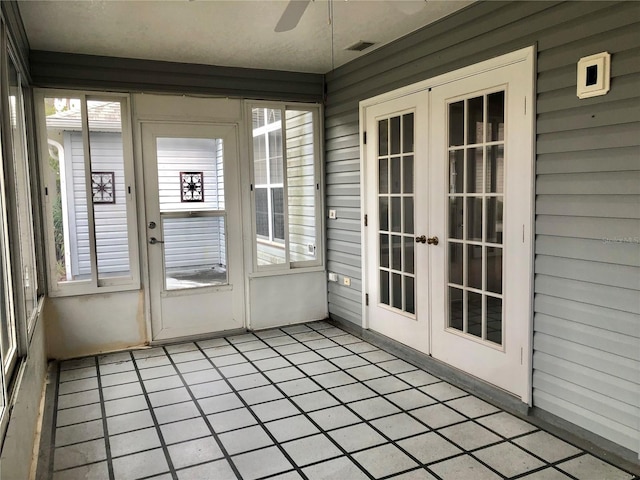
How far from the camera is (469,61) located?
10.6ft

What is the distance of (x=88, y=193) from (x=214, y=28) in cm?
176

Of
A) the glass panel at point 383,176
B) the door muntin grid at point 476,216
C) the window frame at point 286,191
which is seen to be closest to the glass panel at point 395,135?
the glass panel at point 383,176

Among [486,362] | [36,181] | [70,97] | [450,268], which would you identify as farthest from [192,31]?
[486,362]

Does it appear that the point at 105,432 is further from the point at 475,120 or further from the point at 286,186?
the point at 475,120

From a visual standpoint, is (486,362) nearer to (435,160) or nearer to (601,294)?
(601,294)

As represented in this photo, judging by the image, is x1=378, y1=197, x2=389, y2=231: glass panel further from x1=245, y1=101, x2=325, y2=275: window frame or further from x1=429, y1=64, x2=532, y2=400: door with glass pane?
x1=245, y1=101, x2=325, y2=275: window frame

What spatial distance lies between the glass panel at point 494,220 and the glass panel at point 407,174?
0.84 meters

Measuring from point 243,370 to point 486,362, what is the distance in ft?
5.95

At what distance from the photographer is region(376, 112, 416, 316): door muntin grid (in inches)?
154

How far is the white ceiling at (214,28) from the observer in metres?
3.14

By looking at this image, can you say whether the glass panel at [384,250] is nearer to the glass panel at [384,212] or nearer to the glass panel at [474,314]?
the glass panel at [384,212]

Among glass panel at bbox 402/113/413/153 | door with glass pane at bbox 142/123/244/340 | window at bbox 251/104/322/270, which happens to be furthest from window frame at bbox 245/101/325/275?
glass panel at bbox 402/113/413/153

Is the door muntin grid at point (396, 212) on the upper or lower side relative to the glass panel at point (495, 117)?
lower

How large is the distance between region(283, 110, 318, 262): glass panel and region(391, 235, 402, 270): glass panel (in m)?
1.19
